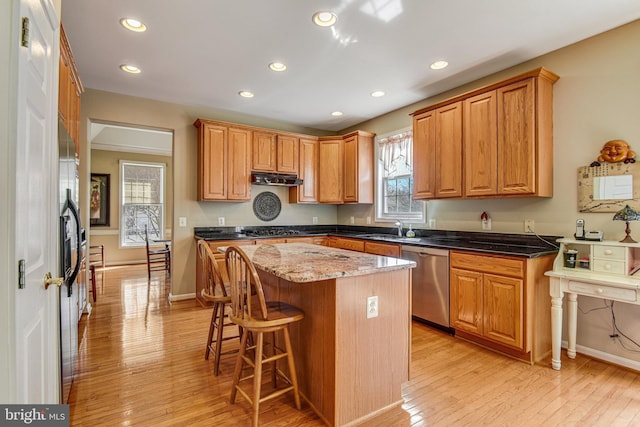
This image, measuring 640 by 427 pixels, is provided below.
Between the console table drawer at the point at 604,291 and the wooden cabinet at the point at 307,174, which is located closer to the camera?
the console table drawer at the point at 604,291

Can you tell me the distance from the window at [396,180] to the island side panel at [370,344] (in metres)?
2.43

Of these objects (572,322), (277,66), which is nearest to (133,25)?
(277,66)

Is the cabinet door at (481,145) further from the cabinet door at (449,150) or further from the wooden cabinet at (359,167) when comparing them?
the wooden cabinet at (359,167)

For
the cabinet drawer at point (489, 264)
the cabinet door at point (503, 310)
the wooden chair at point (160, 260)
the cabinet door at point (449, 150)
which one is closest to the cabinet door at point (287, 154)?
the cabinet door at point (449, 150)

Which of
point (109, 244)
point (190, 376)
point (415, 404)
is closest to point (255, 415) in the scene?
point (190, 376)

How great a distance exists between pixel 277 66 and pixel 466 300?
2945 millimetres

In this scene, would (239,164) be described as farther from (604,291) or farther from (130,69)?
(604,291)

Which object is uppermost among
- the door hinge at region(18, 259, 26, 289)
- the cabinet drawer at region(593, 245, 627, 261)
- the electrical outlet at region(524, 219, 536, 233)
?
the electrical outlet at region(524, 219, 536, 233)

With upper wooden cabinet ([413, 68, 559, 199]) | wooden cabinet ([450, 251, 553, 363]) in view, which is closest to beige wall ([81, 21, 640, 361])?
upper wooden cabinet ([413, 68, 559, 199])

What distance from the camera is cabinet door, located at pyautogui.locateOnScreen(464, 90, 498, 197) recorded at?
9.87 ft

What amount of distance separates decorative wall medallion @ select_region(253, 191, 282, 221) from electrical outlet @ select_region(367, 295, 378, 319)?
3401mm

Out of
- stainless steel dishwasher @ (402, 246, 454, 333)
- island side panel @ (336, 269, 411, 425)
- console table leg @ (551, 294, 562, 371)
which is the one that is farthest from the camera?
stainless steel dishwasher @ (402, 246, 454, 333)

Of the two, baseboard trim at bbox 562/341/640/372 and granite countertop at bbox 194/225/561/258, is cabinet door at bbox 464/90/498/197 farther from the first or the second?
baseboard trim at bbox 562/341/640/372

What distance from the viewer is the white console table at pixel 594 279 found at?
2.17 m
